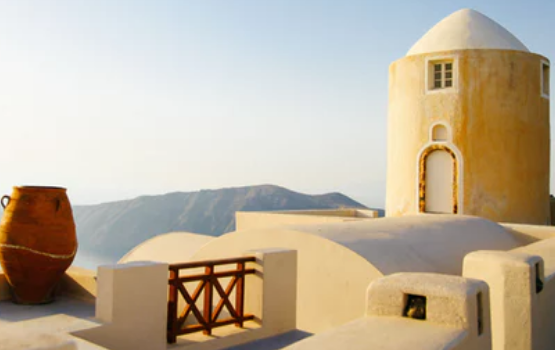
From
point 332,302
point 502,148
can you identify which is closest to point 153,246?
point 332,302

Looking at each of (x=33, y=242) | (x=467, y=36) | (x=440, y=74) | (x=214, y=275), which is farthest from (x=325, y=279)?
(x=467, y=36)

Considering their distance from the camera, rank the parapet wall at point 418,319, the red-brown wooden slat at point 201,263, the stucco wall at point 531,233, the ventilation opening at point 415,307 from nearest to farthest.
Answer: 1. the parapet wall at point 418,319
2. the ventilation opening at point 415,307
3. the red-brown wooden slat at point 201,263
4. the stucco wall at point 531,233

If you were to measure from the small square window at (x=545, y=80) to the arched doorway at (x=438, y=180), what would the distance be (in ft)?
11.4

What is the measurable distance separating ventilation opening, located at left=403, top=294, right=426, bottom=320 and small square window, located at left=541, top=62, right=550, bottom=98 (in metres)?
15.2

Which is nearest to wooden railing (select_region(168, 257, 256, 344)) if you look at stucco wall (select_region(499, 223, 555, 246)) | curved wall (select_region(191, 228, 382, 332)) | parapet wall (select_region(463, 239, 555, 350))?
curved wall (select_region(191, 228, 382, 332))

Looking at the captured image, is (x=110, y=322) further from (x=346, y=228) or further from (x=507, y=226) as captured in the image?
(x=507, y=226)

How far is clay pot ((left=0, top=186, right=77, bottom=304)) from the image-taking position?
20.8ft

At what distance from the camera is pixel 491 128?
51.4 feet

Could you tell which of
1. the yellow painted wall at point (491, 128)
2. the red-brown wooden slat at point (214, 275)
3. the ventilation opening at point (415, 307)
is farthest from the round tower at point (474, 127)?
the ventilation opening at point (415, 307)

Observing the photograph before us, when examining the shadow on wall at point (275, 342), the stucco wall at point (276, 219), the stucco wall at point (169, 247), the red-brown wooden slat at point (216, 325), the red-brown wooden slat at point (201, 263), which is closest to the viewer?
the red-brown wooden slat at point (201, 263)

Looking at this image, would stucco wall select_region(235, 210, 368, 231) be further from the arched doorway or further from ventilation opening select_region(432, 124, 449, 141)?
ventilation opening select_region(432, 124, 449, 141)

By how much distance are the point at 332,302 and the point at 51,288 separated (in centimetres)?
335

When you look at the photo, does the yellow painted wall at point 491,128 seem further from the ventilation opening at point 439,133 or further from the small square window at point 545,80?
the small square window at point 545,80

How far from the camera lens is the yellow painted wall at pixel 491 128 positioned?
15594 mm
